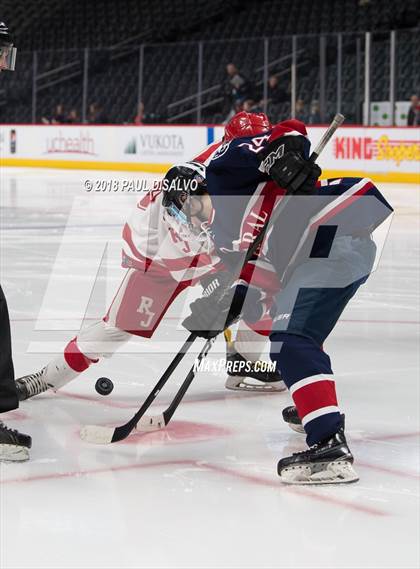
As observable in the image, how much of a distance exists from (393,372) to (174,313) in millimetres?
1686

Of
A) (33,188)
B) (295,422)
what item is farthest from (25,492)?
(33,188)

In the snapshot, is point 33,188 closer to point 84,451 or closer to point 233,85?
point 233,85

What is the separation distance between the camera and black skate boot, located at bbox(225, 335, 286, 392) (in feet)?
13.4

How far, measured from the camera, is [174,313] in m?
5.77

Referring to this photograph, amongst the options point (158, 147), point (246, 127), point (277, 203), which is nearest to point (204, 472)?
point (277, 203)

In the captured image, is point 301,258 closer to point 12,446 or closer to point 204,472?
point 204,472

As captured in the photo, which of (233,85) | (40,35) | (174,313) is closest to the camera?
(174,313)

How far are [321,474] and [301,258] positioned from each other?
0.58m

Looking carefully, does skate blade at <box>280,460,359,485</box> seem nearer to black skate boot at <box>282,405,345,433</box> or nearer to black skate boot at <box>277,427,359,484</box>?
black skate boot at <box>277,427,359,484</box>

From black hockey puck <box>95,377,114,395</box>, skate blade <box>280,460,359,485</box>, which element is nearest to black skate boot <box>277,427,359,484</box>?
skate blade <box>280,460,359,485</box>

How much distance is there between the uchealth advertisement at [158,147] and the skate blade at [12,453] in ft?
37.1

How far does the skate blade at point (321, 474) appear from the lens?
292 cm

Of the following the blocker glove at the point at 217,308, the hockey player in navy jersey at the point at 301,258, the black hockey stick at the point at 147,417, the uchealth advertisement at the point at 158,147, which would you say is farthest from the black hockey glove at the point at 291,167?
the uchealth advertisement at the point at 158,147

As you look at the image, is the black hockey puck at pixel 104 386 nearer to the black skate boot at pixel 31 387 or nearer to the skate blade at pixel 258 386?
the black skate boot at pixel 31 387
